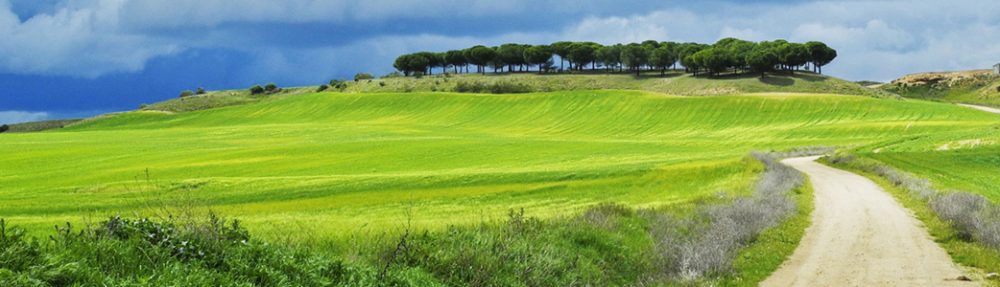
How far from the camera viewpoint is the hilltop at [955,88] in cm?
16350

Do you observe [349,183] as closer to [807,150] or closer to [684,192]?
[684,192]

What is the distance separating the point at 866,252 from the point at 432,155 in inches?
1820

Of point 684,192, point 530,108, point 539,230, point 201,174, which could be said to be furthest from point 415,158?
point 530,108

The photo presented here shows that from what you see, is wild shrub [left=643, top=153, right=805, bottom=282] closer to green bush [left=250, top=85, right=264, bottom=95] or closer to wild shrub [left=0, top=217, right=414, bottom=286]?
wild shrub [left=0, top=217, right=414, bottom=286]

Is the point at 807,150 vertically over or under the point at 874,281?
under

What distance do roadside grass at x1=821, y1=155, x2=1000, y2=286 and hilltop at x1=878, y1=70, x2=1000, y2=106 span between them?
149812 millimetres

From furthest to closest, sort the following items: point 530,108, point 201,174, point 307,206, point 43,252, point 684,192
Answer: point 530,108 < point 201,174 < point 684,192 < point 307,206 < point 43,252

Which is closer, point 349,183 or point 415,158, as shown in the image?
point 349,183

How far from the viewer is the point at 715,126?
105 m

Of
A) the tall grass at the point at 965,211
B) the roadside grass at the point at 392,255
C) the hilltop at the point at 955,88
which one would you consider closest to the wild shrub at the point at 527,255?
the roadside grass at the point at 392,255

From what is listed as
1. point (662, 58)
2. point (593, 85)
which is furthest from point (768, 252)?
point (662, 58)

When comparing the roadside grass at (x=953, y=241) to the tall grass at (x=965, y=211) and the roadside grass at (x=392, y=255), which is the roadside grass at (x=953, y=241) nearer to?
the tall grass at (x=965, y=211)

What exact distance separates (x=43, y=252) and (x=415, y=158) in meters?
52.7

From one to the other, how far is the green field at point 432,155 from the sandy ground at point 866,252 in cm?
580
